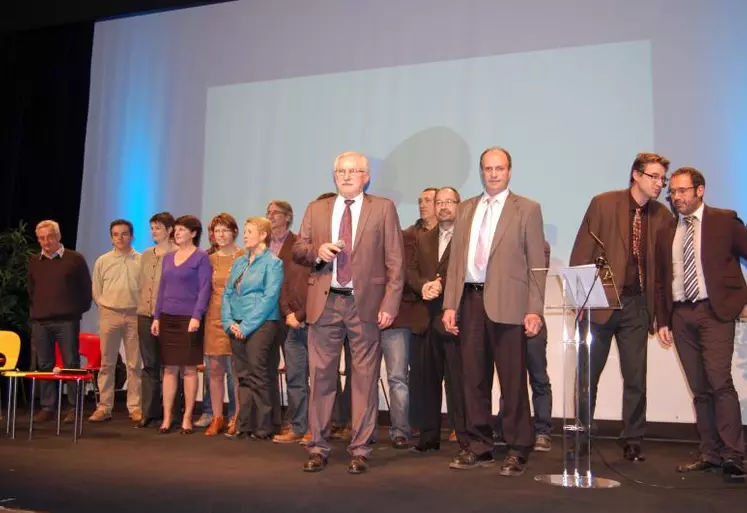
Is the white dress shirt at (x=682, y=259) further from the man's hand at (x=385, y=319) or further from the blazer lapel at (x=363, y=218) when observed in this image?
the blazer lapel at (x=363, y=218)

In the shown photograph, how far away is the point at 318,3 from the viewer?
22.9 ft

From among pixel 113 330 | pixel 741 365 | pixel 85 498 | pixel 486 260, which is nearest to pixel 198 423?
pixel 113 330

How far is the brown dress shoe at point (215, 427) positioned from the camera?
552cm

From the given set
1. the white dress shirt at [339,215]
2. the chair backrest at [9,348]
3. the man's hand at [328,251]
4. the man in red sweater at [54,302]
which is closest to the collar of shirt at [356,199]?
the white dress shirt at [339,215]

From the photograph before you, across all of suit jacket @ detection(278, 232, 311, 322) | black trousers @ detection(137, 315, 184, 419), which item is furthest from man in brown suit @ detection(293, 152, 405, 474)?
black trousers @ detection(137, 315, 184, 419)

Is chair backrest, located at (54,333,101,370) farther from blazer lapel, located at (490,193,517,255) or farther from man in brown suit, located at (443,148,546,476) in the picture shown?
blazer lapel, located at (490,193,517,255)

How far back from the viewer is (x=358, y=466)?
402cm

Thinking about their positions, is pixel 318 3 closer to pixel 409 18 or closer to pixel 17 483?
pixel 409 18

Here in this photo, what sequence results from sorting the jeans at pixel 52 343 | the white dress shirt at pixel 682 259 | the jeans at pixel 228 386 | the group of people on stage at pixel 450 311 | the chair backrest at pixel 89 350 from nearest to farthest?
the group of people on stage at pixel 450 311 < the white dress shirt at pixel 682 259 < the jeans at pixel 228 386 < the jeans at pixel 52 343 < the chair backrest at pixel 89 350

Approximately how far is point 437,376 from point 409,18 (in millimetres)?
3240

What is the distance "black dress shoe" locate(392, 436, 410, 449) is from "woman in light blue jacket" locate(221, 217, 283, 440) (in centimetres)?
89

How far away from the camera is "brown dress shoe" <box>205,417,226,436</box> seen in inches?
217

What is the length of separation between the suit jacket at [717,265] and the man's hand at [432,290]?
1.20 metres

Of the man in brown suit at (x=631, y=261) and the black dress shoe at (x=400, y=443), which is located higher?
the man in brown suit at (x=631, y=261)
